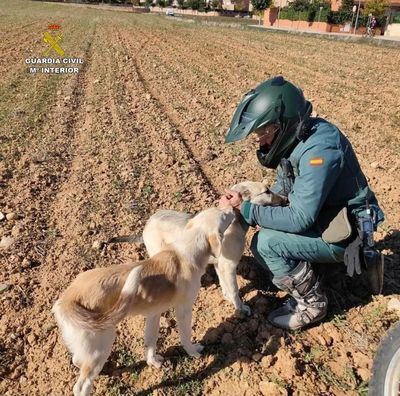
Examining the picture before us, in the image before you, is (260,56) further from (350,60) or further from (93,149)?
(93,149)

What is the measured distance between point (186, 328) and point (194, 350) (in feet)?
0.82

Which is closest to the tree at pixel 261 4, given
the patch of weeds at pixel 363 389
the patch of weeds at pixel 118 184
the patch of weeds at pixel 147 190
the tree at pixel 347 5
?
the tree at pixel 347 5

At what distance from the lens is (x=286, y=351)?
11.6 feet

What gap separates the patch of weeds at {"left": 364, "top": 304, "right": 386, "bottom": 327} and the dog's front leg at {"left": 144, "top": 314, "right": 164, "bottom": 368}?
5.56 feet

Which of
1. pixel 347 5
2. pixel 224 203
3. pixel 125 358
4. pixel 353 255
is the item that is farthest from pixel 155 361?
pixel 347 5

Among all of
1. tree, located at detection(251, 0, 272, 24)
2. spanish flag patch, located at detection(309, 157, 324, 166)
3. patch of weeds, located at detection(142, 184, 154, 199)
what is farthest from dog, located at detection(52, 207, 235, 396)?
tree, located at detection(251, 0, 272, 24)

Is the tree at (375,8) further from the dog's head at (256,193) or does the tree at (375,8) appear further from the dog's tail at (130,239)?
the dog's tail at (130,239)

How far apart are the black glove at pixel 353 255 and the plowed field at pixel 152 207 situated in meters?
0.55

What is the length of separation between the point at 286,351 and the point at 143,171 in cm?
363

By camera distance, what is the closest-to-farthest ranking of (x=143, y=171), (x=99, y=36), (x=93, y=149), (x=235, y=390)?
(x=235, y=390) → (x=143, y=171) → (x=93, y=149) → (x=99, y=36)

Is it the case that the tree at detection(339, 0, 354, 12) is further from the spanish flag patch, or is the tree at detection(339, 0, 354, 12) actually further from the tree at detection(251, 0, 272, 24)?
A: the spanish flag patch

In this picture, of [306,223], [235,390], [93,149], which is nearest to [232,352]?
[235,390]

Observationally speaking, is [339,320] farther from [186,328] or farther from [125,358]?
[125,358]

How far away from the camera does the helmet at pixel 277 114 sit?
3406 millimetres
